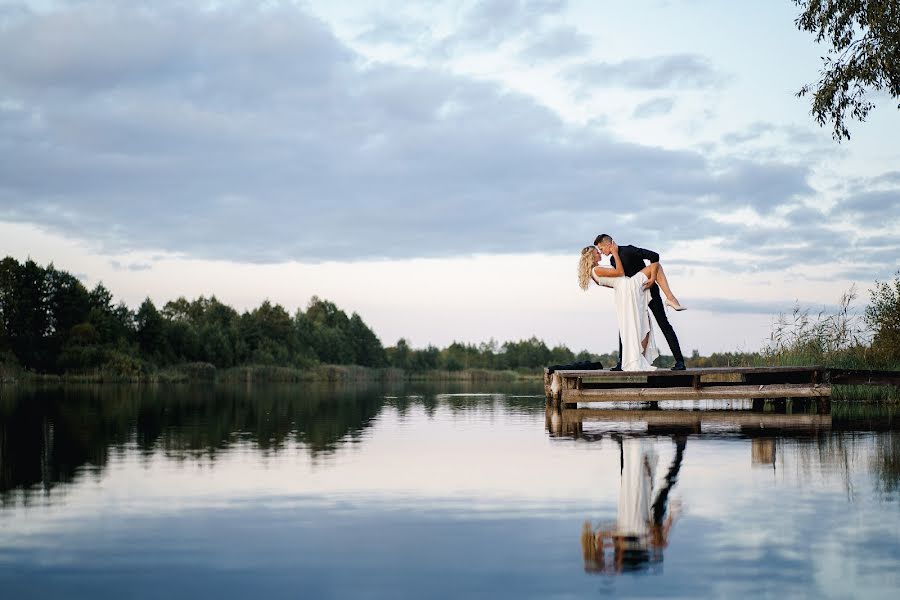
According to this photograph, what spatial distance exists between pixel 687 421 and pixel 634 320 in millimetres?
2988

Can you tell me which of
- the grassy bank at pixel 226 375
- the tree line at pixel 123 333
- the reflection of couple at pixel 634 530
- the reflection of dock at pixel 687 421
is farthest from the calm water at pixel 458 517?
the tree line at pixel 123 333

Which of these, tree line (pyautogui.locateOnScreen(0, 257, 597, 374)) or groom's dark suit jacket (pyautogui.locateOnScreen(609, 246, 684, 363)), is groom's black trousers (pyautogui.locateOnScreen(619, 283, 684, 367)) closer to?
groom's dark suit jacket (pyautogui.locateOnScreen(609, 246, 684, 363))

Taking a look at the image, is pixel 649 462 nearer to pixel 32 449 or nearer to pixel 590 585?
pixel 590 585

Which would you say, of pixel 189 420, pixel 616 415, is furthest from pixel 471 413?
pixel 189 420

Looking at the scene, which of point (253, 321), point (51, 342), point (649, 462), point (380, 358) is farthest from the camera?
point (380, 358)

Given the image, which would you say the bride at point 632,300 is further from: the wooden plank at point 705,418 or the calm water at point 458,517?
the calm water at point 458,517

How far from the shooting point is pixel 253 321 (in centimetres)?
8450

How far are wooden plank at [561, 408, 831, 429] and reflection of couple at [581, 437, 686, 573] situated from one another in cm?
588

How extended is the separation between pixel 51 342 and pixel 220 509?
59.5 m

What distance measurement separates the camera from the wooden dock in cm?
1540

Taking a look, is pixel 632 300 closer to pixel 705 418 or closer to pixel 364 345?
pixel 705 418

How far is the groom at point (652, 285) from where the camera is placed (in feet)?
53.2

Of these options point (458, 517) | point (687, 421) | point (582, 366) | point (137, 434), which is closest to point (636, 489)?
point (458, 517)

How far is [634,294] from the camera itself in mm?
16156
